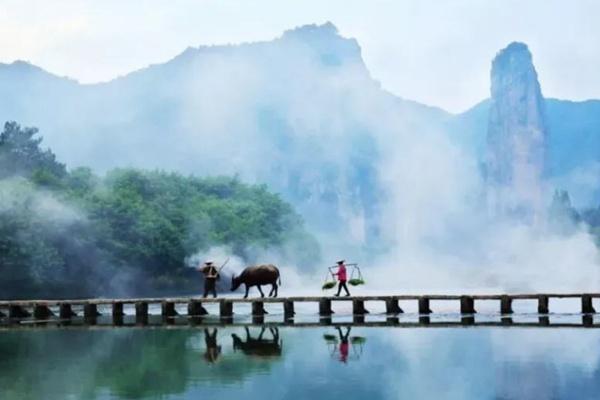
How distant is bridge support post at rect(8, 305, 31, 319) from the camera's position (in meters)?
43.5

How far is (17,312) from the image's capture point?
4400 centimetres

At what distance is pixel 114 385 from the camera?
21.2 meters

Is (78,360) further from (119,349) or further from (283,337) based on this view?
(283,337)

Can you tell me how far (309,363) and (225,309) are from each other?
17.8 meters

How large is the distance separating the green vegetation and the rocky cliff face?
94.1 m

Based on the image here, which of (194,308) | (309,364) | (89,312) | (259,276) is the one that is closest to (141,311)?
(194,308)

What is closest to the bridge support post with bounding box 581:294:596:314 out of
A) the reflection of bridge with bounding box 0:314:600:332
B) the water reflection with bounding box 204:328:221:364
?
the reflection of bridge with bounding box 0:314:600:332

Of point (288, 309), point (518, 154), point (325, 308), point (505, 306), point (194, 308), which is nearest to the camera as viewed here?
point (505, 306)

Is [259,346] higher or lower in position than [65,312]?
lower

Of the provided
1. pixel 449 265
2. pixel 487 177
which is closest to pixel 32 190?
pixel 449 265

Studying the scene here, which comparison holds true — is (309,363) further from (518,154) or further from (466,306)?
(518,154)

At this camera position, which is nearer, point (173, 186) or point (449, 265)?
point (173, 186)

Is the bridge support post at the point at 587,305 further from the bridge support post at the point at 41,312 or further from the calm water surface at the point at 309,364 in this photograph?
the bridge support post at the point at 41,312

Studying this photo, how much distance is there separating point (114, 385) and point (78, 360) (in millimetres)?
4957
